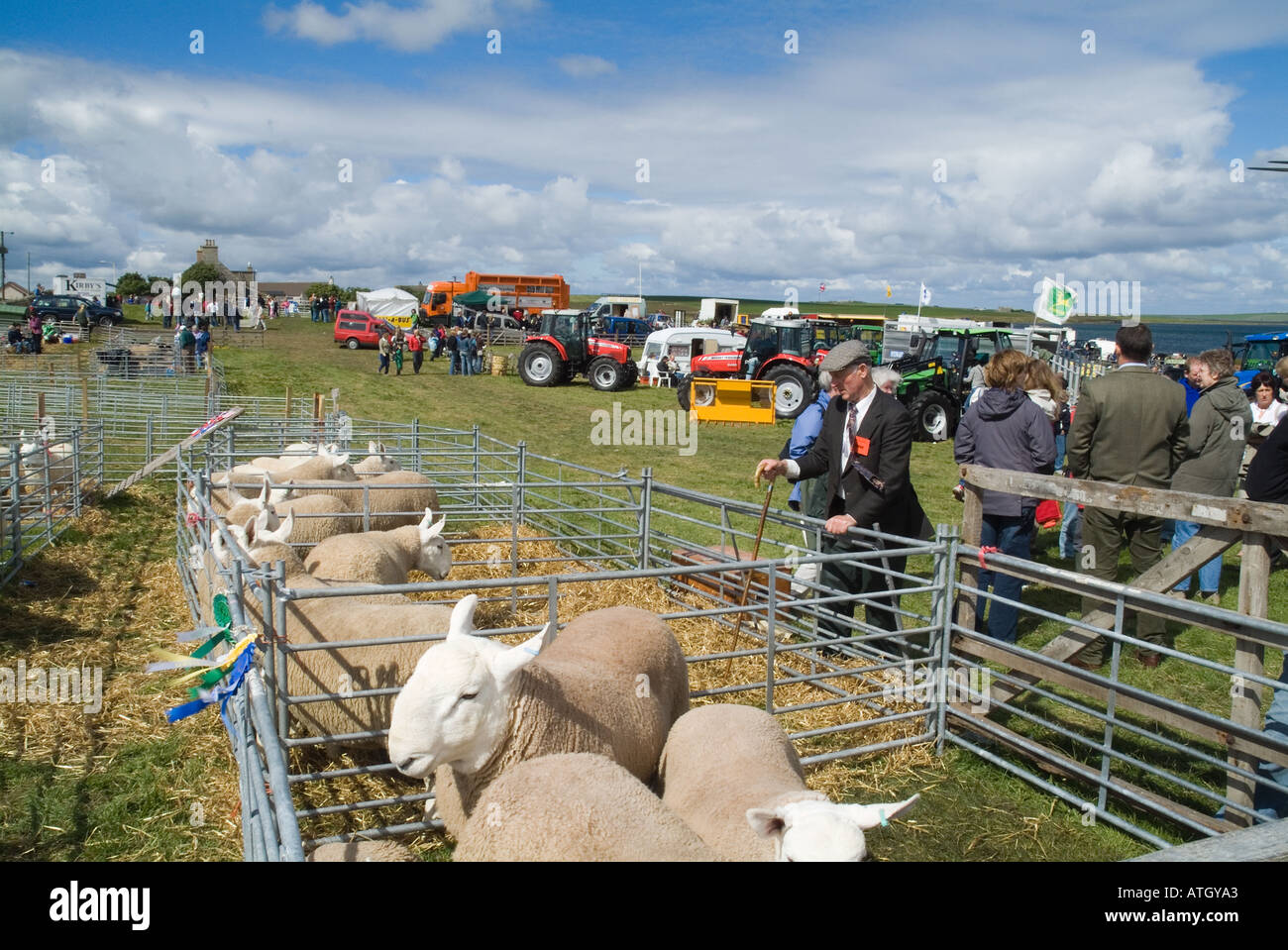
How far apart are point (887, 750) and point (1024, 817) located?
0.75 meters

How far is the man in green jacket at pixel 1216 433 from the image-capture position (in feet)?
21.8

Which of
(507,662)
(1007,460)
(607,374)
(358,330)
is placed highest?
(358,330)

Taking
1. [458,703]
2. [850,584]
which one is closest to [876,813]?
[458,703]

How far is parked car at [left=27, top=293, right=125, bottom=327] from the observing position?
34.1m

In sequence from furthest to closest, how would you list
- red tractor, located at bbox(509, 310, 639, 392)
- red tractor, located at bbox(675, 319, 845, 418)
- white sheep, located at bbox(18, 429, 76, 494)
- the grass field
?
red tractor, located at bbox(509, 310, 639, 392) → red tractor, located at bbox(675, 319, 845, 418) → white sheep, located at bbox(18, 429, 76, 494) → the grass field

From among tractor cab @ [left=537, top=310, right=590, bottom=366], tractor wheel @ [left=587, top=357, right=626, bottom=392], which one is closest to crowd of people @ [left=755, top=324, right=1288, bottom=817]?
tractor wheel @ [left=587, top=357, right=626, bottom=392]

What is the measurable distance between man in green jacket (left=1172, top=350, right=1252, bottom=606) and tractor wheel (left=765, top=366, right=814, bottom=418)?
12.7m

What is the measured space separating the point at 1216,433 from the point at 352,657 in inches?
259

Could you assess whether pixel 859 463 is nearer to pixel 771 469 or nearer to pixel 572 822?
pixel 771 469

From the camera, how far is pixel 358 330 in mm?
36281

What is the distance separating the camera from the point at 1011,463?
227 inches

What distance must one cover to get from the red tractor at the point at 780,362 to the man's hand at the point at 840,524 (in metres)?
14.9

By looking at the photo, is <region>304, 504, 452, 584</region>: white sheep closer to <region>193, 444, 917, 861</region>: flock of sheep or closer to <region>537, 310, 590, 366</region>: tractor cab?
<region>193, 444, 917, 861</region>: flock of sheep

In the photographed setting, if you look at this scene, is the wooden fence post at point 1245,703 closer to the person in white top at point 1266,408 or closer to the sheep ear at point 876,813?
the sheep ear at point 876,813
